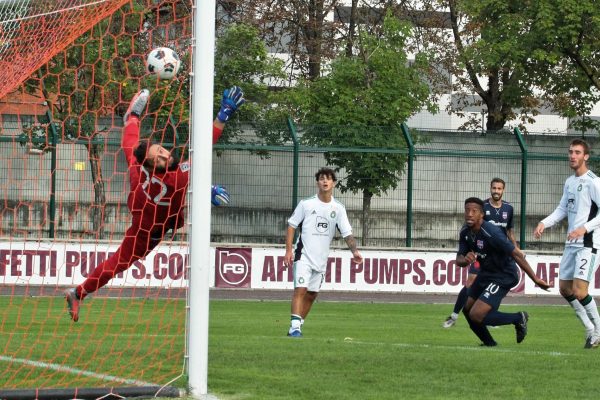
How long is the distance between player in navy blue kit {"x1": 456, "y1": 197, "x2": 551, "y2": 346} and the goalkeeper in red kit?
10.8 feet

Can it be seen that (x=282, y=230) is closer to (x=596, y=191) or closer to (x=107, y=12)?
(x=596, y=191)

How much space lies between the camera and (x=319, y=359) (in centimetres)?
952

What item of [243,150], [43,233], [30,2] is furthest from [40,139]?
[30,2]

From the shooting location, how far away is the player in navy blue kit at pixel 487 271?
1148cm

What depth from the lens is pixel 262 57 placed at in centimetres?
2922

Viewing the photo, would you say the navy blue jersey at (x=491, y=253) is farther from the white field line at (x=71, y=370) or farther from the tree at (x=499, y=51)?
the tree at (x=499, y=51)

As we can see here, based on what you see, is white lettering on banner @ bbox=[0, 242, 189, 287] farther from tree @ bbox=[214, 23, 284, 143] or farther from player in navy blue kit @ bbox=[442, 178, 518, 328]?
tree @ bbox=[214, 23, 284, 143]

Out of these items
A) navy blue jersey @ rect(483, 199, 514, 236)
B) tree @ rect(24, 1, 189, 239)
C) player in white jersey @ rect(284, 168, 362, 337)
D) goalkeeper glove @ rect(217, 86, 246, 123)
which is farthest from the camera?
navy blue jersey @ rect(483, 199, 514, 236)

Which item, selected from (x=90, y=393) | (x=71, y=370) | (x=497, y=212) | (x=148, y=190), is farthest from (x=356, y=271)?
(x=90, y=393)

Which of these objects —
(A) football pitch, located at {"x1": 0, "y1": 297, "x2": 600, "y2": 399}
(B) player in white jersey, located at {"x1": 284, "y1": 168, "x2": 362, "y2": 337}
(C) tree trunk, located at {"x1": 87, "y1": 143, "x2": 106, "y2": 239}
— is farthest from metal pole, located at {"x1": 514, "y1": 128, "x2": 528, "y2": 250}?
(B) player in white jersey, located at {"x1": 284, "y1": 168, "x2": 362, "y2": 337}

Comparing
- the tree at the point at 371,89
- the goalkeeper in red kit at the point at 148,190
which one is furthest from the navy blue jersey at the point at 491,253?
the tree at the point at 371,89

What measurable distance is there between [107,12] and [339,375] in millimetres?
3363

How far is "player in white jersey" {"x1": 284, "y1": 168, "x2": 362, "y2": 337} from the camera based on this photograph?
1330 cm

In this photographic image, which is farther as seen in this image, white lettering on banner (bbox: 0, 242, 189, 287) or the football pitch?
white lettering on banner (bbox: 0, 242, 189, 287)
